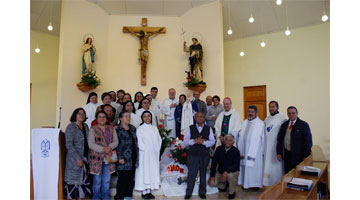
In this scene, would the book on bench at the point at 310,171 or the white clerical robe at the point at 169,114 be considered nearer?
the book on bench at the point at 310,171

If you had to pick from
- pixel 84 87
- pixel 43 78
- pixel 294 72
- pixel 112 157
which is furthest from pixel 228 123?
pixel 43 78

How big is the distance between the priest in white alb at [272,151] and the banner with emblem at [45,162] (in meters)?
3.36

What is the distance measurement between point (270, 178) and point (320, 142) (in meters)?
4.31

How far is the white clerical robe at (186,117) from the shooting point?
6080mm

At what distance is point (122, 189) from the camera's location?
409cm

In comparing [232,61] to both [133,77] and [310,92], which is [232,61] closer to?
[310,92]

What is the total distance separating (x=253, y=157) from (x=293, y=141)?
731 millimetres

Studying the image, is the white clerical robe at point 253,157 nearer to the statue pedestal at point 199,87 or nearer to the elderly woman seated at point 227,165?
the elderly woman seated at point 227,165

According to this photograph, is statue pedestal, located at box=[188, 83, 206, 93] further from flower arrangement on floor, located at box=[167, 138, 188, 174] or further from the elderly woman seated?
the elderly woman seated

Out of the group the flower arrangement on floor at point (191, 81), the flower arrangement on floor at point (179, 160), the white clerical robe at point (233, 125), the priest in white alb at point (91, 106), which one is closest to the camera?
the flower arrangement on floor at point (179, 160)

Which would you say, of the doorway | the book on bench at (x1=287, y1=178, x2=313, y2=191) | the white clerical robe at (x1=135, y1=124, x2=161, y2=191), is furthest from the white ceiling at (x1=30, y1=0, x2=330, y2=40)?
the book on bench at (x1=287, y1=178, x2=313, y2=191)

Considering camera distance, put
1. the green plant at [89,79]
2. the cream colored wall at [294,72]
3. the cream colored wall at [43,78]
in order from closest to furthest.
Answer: the green plant at [89,79] → the cream colored wall at [294,72] → the cream colored wall at [43,78]

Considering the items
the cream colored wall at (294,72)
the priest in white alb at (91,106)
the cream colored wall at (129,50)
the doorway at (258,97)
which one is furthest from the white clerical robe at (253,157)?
the doorway at (258,97)
